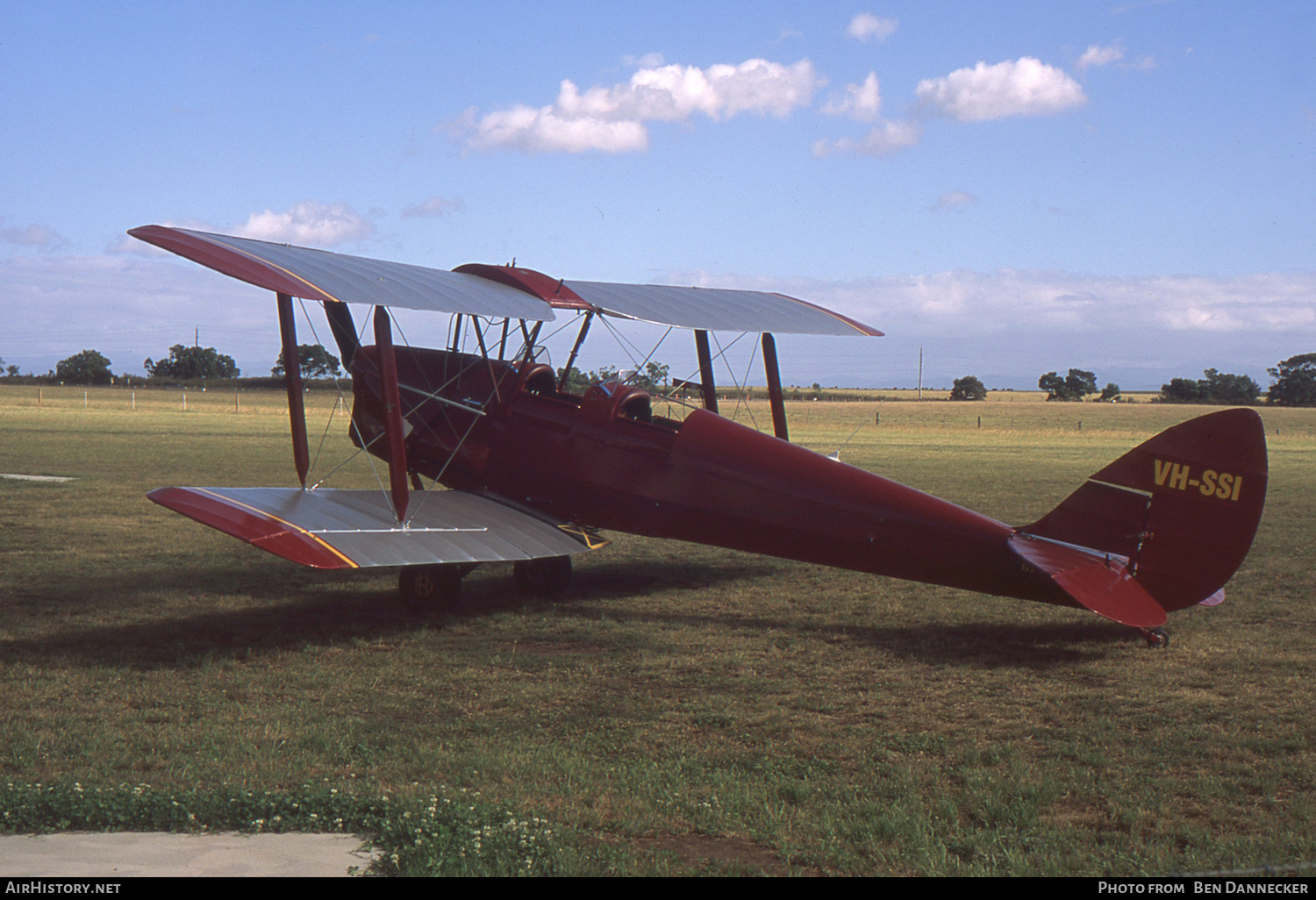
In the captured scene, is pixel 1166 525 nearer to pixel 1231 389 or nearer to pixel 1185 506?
pixel 1185 506

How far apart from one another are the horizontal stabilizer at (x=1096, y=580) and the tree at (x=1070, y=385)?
10665 centimetres

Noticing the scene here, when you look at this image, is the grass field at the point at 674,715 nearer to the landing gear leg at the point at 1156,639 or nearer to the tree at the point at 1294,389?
the landing gear leg at the point at 1156,639

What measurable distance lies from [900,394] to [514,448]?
100843 mm

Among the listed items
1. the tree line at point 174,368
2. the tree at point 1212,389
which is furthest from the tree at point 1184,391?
the tree line at point 174,368

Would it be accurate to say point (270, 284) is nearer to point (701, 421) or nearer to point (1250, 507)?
point (701, 421)

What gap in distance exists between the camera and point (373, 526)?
7953 mm

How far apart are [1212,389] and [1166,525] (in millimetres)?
101328

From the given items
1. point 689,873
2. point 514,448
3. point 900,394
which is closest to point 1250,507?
point 689,873

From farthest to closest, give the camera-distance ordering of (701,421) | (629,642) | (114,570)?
(114,570), (701,421), (629,642)

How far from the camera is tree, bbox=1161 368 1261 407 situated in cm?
9400

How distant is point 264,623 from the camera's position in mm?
8250

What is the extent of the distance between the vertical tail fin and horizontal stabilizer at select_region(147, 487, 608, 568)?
13.3ft

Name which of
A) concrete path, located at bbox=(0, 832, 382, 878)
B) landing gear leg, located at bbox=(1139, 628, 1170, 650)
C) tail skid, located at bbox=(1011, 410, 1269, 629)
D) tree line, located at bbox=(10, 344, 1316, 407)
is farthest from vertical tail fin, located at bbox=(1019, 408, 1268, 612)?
tree line, located at bbox=(10, 344, 1316, 407)

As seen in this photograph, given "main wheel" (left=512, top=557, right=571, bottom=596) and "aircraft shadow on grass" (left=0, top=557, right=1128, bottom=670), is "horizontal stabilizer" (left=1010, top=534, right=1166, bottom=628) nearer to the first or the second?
"aircraft shadow on grass" (left=0, top=557, right=1128, bottom=670)
